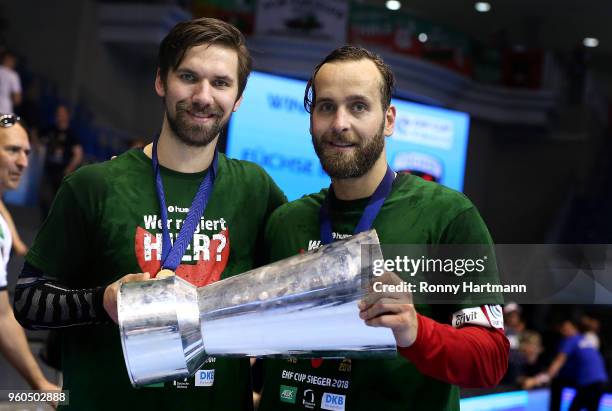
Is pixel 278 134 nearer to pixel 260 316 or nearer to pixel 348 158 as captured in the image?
pixel 348 158

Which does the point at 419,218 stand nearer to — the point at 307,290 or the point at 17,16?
the point at 307,290

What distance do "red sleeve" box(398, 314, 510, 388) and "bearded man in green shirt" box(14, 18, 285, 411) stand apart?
1.89 ft

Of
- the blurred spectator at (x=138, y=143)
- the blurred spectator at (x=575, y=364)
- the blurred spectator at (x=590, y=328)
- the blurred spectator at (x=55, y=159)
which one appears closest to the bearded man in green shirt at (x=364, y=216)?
the blurred spectator at (x=138, y=143)

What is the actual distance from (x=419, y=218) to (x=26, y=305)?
840 millimetres

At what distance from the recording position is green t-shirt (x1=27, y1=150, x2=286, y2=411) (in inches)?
75.8

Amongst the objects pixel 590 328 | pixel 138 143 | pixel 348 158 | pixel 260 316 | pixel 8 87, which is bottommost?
pixel 590 328

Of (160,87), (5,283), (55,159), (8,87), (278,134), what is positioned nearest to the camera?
(160,87)

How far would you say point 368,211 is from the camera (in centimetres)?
184

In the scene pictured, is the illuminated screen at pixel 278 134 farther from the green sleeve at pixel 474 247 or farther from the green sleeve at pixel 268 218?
the green sleeve at pixel 474 247

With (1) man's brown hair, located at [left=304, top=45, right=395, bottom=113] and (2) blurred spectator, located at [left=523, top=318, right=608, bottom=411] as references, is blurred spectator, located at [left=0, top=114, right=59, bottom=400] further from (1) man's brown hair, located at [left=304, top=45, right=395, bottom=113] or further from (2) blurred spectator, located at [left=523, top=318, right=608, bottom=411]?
(2) blurred spectator, located at [left=523, top=318, right=608, bottom=411]

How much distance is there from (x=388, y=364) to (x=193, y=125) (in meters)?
0.66

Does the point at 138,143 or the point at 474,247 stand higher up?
the point at 138,143

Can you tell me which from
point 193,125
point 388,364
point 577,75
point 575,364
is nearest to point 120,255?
point 193,125

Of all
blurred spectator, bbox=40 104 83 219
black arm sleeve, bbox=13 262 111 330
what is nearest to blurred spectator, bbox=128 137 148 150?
black arm sleeve, bbox=13 262 111 330
